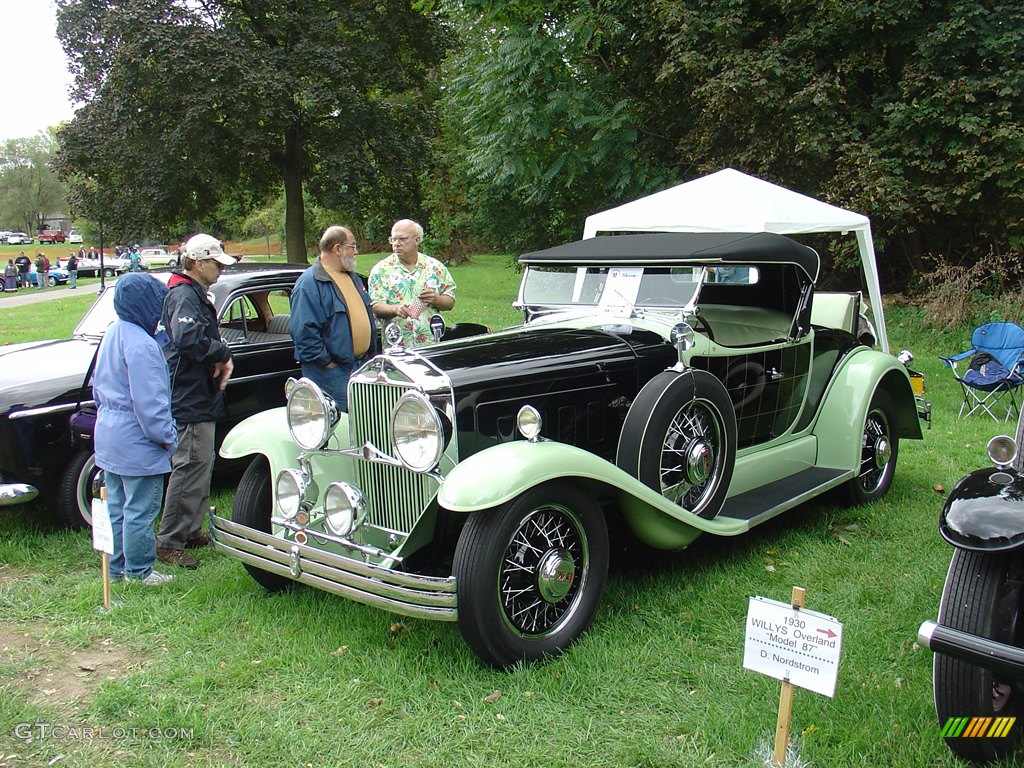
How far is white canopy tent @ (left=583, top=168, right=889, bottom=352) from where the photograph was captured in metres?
6.98

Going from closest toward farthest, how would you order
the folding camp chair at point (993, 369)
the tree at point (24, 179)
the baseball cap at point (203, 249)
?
the baseball cap at point (203, 249), the folding camp chair at point (993, 369), the tree at point (24, 179)

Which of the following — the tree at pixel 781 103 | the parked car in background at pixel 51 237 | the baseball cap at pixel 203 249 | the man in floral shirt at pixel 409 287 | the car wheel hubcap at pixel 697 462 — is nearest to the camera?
the car wheel hubcap at pixel 697 462

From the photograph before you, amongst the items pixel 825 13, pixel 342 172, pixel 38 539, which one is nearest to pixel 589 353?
pixel 38 539

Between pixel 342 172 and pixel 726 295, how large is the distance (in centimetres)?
1660

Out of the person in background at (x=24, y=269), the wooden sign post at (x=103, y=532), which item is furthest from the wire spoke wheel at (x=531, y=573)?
the person in background at (x=24, y=269)

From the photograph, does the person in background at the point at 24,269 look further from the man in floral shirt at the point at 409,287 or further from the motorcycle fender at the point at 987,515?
the motorcycle fender at the point at 987,515

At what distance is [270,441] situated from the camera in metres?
4.26

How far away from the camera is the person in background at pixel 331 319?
16.7 feet

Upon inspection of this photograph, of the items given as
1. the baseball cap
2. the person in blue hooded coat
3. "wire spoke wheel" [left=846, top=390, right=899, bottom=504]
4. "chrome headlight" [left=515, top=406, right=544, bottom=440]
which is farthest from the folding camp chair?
the person in blue hooded coat

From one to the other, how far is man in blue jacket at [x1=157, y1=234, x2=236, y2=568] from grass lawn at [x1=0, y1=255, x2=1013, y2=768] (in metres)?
0.30

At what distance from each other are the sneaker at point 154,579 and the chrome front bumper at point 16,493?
1182mm

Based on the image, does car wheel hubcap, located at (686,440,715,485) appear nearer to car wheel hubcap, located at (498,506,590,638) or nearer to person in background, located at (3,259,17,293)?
car wheel hubcap, located at (498,506,590,638)

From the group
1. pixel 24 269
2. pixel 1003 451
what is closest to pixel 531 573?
pixel 1003 451

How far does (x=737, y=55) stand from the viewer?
39.2ft
